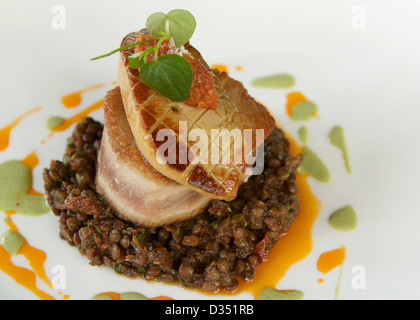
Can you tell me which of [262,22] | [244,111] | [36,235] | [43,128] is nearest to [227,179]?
[244,111]

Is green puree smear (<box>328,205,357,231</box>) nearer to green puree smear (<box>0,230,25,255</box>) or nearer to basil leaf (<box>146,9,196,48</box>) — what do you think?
basil leaf (<box>146,9,196,48</box>)

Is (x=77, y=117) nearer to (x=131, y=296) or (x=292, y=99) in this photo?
(x=131, y=296)

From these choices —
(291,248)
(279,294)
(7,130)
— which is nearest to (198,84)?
(291,248)

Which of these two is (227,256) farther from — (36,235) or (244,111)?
(36,235)

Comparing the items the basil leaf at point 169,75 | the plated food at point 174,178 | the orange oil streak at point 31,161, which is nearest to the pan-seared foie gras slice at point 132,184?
the plated food at point 174,178

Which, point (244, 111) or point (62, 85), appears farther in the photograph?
point (62, 85)

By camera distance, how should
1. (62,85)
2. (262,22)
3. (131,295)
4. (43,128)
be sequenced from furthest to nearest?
(262,22) → (62,85) → (43,128) → (131,295)

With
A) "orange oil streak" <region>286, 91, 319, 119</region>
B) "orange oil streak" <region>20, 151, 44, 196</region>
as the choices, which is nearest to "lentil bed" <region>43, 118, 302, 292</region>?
"orange oil streak" <region>20, 151, 44, 196</region>
